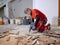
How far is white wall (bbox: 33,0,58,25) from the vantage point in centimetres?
617

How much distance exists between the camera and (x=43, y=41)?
3861mm

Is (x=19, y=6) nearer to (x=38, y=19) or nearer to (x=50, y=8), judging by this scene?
(x=50, y=8)

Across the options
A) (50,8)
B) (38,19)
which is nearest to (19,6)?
(50,8)

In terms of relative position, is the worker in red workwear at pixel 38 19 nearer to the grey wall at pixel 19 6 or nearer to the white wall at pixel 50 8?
the white wall at pixel 50 8

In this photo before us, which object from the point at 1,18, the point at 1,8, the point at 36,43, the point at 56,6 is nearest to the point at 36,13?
the point at 36,43

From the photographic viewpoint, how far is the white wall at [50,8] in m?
6.17

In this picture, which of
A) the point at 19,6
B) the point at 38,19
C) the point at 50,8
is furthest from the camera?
the point at 19,6

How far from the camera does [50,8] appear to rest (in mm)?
6262

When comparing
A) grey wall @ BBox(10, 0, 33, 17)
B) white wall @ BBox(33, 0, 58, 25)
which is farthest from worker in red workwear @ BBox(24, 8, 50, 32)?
grey wall @ BBox(10, 0, 33, 17)

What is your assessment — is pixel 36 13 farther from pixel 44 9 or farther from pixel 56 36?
pixel 44 9

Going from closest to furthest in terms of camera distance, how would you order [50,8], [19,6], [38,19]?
1. [38,19]
2. [50,8]
3. [19,6]

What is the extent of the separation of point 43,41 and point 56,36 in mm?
579

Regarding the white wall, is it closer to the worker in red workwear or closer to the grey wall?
the grey wall

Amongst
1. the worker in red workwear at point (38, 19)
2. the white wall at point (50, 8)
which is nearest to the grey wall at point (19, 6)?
the white wall at point (50, 8)
